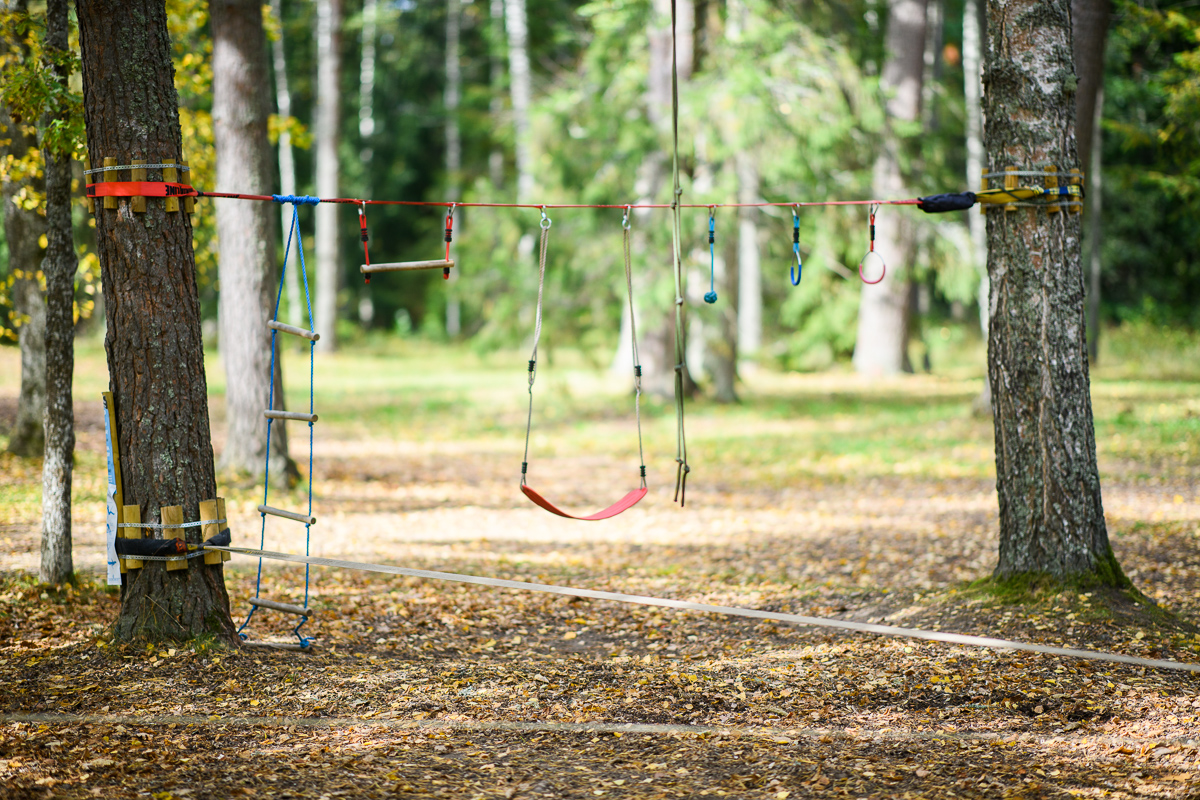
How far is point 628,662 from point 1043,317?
2.77 meters

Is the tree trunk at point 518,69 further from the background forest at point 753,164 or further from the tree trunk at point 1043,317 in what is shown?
the tree trunk at point 1043,317

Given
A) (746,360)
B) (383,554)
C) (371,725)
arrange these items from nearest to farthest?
1. (371,725)
2. (383,554)
3. (746,360)

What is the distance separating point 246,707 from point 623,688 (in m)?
1.69

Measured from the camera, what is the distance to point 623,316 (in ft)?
57.5

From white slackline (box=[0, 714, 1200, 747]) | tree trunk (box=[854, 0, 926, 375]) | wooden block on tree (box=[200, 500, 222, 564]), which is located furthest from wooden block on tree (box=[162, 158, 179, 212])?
tree trunk (box=[854, 0, 926, 375])

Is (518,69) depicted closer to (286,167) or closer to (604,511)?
(286,167)

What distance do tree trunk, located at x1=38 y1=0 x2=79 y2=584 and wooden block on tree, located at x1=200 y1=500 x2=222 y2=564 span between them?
1.30 metres

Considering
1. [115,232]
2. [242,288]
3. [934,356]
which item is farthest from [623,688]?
[934,356]

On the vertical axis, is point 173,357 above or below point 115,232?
below

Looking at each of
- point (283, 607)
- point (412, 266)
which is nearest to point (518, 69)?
point (412, 266)

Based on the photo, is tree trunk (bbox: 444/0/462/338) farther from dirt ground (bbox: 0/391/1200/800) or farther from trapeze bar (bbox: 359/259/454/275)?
trapeze bar (bbox: 359/259/454/275)

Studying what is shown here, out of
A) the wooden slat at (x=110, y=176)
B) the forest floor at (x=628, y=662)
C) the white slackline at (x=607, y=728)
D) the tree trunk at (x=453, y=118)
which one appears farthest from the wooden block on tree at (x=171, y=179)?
the tree trunk at (x=453, y=118)

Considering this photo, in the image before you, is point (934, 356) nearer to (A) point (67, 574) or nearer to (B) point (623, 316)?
(B) point (623, 316)

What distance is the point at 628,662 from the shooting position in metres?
5.53
